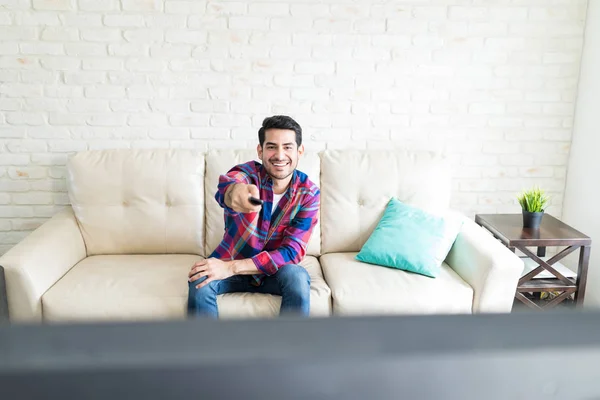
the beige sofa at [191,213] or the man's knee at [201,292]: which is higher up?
the beige sofa at [191,213]

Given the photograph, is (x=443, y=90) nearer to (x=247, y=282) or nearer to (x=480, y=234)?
(x=480, y=234)

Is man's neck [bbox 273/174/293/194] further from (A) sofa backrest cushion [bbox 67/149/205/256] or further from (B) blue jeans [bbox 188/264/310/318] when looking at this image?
(A) sofa backrest cushion [bbox 67/149/205/256]

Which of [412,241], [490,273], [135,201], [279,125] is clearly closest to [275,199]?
[279,125]

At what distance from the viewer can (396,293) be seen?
2.21 meters

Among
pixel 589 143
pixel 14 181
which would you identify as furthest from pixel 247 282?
pixel 589 143

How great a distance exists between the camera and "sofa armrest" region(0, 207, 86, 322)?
2.10 meters

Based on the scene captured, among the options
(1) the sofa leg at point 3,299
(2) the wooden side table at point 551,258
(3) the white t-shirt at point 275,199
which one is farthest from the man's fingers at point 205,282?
(2) the wooden side table at point 551,258

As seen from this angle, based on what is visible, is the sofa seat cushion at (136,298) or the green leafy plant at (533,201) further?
the green leafy plant at (533,201)

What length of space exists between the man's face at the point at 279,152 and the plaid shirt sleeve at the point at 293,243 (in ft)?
0.53

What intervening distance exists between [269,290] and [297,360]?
2055mm

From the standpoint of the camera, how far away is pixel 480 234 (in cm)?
246

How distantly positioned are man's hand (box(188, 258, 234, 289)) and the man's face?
41 centimetres

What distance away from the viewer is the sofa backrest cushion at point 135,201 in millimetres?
2584

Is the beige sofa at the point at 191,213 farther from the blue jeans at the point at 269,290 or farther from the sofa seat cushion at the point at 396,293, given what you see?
the blue jeans at the point at 269,290
